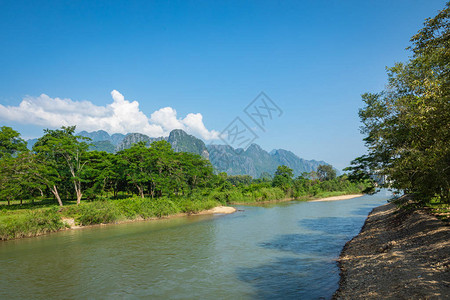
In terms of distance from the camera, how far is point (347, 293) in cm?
934

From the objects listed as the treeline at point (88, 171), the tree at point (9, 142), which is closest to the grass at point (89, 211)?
the treeline at point (88, 171)

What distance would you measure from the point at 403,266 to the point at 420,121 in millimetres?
5562

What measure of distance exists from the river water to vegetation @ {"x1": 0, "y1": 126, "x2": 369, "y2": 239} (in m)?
5.77

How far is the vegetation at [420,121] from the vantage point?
817 cm

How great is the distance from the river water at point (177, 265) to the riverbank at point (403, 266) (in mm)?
1034

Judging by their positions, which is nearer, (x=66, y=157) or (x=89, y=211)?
(x=89, y=211)

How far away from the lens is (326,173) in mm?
136125

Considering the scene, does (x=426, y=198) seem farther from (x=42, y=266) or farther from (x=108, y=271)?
(x=42, y=266)

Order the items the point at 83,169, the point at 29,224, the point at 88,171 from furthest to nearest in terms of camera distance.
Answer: the point at 88,171
the point at 83,169
the point at 29,224

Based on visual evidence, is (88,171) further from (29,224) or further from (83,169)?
(29,224)

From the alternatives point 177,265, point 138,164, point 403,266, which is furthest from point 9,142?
point 403,266

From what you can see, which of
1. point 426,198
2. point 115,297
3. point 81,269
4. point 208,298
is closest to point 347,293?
point 208,298

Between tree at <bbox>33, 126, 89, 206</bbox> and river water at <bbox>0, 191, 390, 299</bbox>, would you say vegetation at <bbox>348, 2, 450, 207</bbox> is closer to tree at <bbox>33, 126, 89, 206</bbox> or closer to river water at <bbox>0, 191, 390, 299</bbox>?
river water at <bbox>0, 191, 390, 299</bbox>

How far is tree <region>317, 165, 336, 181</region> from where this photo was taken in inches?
5177
